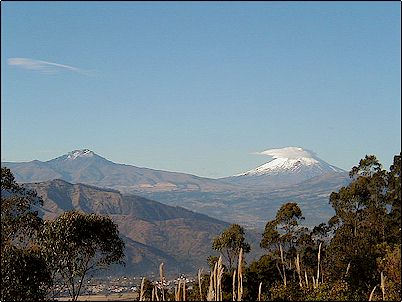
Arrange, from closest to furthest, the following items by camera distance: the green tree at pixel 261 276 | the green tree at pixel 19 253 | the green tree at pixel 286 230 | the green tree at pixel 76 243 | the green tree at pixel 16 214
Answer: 1. the green tree at pixel 19 253
2. the green tree at pixel 16 214
3. the green tree at pixel 76 243
4. the green tree at pixel 261 276
5. the green tree at pixel 286 230

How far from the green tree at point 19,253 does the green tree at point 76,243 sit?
2.73 ft

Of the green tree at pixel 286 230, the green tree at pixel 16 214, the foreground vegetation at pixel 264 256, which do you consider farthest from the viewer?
the green tree at pixel 286 230

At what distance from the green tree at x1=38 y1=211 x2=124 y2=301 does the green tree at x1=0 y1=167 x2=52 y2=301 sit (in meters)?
0.83

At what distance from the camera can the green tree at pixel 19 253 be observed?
83.1ft

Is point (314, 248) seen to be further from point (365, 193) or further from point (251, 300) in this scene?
point (251, 300)

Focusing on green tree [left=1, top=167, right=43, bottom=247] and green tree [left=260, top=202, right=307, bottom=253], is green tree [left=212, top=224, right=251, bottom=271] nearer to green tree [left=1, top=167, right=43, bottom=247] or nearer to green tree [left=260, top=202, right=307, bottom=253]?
green tree [left=260, top=202, right=307, bottom=253]

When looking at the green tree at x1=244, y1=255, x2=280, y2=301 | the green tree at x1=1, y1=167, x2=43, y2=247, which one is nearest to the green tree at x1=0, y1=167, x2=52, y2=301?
the green tree at x1=1, y1=167, x2=43, y2=247

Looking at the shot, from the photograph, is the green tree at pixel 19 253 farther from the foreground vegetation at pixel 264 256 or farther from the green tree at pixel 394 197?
the green tree at pixel 394 197

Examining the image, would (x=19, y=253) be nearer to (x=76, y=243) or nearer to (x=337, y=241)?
(x=76, y=243)

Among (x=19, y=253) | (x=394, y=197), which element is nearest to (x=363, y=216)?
(x=394, y=197)

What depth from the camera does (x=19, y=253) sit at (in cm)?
2597

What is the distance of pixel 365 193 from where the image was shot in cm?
5381

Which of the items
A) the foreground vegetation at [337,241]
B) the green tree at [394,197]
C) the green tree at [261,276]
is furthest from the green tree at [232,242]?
the green tree at [394,197]

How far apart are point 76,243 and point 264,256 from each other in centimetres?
1974
